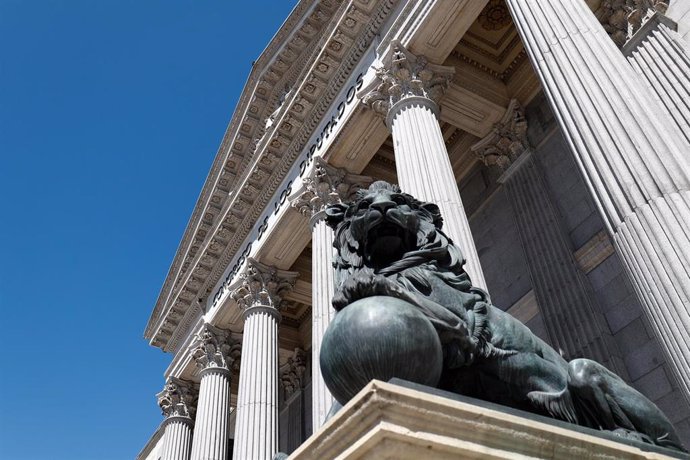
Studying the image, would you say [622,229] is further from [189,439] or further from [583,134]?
[189,439]

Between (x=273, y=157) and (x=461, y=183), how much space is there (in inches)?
233

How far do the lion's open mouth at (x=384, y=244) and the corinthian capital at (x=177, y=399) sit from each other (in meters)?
22.7

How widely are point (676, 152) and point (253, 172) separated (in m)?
14.7

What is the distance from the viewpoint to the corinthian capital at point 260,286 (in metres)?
19.4

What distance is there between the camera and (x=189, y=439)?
80.1 feet

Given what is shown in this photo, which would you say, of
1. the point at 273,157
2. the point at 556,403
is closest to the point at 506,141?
the point at 273,157

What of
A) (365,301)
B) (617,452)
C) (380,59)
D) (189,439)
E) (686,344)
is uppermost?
(380,59)

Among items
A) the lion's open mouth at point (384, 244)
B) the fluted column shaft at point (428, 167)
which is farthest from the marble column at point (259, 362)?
the lion's open mouth at point (384, 244)

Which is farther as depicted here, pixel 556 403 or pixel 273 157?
pixel 273 157

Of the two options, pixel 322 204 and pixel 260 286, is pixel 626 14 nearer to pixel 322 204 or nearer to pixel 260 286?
pixel 322 204

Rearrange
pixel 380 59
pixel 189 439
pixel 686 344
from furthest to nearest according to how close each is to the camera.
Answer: pixel 189 439, pixel 380 59, pixel 686 344

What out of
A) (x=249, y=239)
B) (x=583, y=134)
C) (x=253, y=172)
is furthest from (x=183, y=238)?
(x=583, y=134)

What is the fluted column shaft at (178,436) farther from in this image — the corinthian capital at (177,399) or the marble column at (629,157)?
the marble column at (629,157)

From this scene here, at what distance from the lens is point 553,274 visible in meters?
13.7
